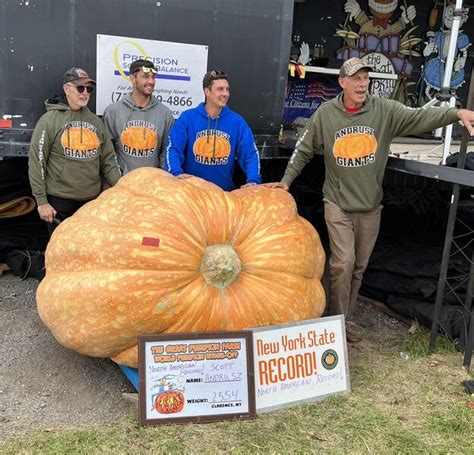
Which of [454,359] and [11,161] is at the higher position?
[11,161]

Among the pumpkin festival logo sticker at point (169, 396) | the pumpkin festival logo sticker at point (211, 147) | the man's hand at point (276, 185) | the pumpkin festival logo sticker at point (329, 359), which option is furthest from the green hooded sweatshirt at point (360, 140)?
the pumpkin festival logo sticker at point (169, 396)

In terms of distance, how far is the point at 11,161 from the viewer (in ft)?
16.5

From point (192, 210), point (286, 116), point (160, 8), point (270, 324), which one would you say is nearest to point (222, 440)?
point (270, 324)

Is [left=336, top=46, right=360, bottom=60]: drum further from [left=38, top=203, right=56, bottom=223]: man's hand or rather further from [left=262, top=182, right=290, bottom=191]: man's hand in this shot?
[left=38, top=203, right=56, bottom=223]: man's hand

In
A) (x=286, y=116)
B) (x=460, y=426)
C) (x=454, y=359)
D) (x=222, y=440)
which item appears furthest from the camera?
(x=286, y=116)

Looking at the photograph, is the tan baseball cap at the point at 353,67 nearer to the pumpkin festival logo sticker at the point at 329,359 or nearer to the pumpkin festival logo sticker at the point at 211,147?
the pumpkin festival logo sticker at the point at 211,147

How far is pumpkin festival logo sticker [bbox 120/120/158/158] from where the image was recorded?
433 centimetres

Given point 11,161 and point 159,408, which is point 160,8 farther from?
point 159,408

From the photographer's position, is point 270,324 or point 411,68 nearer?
point 270,324

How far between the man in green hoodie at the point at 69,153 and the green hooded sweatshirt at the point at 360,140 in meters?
1.58

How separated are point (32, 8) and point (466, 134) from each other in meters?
3.24

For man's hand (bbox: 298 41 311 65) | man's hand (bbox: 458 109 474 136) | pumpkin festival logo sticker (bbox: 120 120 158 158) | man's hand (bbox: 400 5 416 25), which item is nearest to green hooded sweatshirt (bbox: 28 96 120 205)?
pumpkin festival logo sticker (bbox: 120 120 158 158)

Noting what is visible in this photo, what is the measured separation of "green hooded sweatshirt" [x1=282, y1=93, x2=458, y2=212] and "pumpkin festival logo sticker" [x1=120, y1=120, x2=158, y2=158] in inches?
47.3

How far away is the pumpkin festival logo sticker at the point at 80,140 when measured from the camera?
408cm
